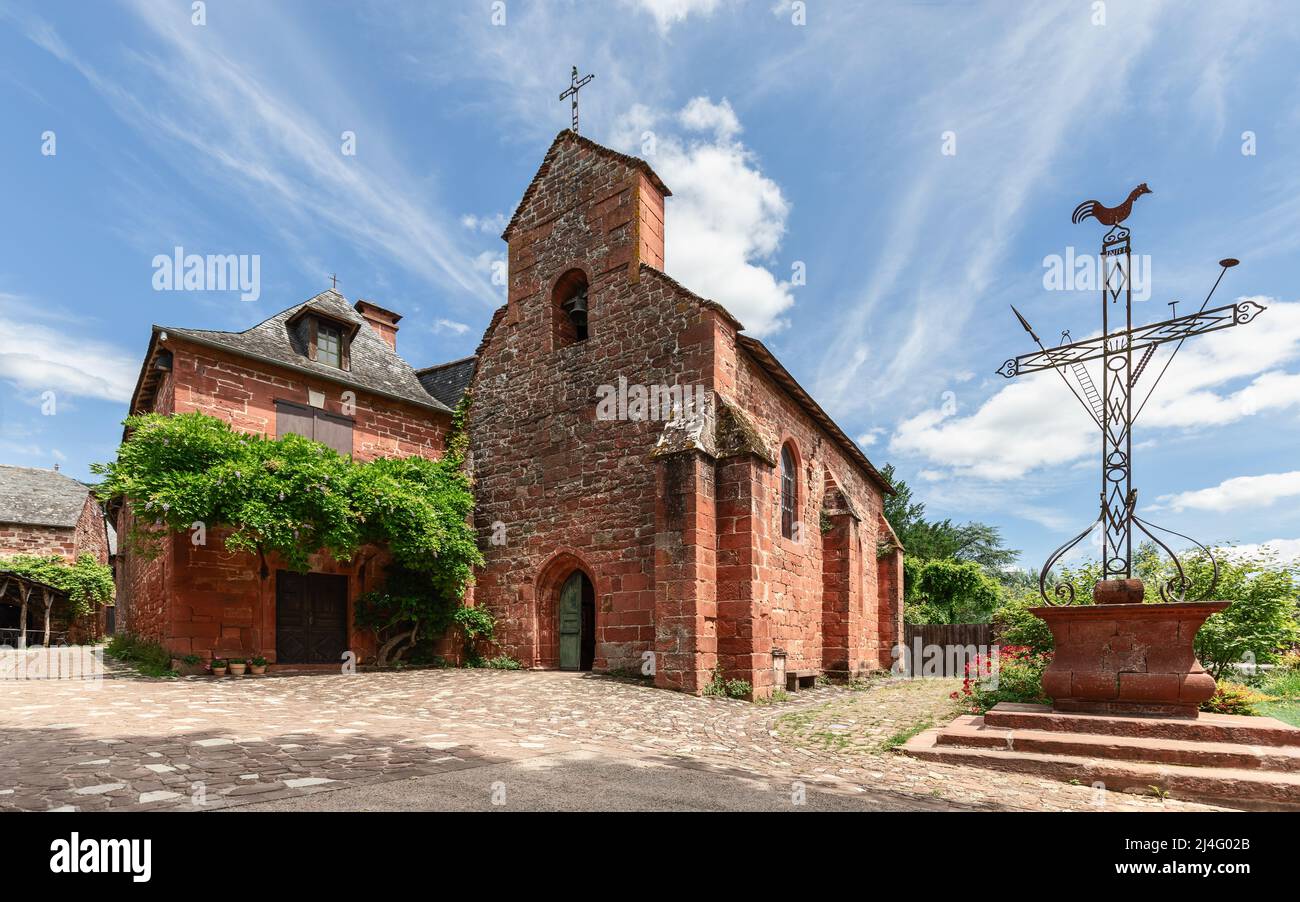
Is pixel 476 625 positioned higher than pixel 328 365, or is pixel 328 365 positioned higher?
pixel 328 365

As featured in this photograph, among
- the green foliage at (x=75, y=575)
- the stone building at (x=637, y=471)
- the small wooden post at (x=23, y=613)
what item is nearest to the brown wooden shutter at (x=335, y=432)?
the stone building at (x=637, y=471)

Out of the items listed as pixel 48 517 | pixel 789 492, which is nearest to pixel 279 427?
pixel 789 492

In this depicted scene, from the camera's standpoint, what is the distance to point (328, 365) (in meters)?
15.6

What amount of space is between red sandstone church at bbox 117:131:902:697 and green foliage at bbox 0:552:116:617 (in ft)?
43.2

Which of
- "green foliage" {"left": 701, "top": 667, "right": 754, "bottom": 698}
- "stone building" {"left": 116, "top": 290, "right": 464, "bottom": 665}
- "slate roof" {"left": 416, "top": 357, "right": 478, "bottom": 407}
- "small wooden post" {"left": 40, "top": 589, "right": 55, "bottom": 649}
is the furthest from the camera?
"small wooden post" {"left": 40, "top": 589, "right": 55, "bottom": 649}

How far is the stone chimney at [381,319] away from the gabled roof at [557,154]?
6.64 meters

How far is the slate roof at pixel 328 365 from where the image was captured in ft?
45.4

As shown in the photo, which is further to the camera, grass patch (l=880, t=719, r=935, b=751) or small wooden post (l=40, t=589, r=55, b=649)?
small wooden post (l=40, t=589, r=55, b=649)

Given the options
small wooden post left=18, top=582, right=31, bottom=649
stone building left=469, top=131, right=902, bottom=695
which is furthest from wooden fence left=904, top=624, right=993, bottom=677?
small wooden post left=18, top=582, right=31, bottom=649

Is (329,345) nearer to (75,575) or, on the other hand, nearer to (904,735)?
(904,735)

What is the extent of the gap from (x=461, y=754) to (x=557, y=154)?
12.8 meters

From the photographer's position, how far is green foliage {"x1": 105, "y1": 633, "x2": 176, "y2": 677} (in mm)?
12094

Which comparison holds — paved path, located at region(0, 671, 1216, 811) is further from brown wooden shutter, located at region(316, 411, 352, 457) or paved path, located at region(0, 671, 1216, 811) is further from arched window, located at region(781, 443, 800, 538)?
brown wooden shutter, located at region(316, 411, 352, 457)
